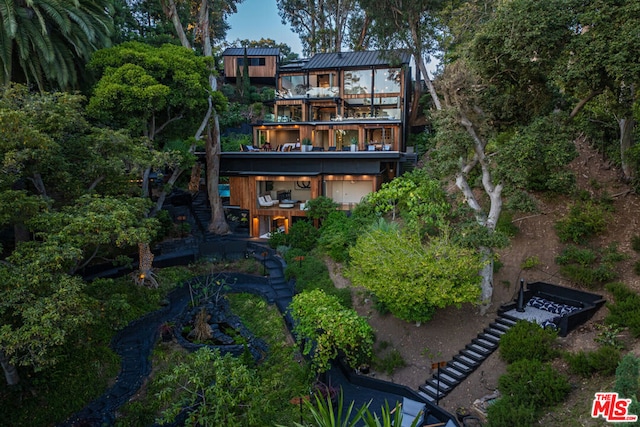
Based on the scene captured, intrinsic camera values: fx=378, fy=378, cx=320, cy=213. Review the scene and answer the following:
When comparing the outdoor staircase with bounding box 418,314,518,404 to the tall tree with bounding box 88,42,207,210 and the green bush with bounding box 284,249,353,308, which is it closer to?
the green bush with bounding box 284,249,353,308

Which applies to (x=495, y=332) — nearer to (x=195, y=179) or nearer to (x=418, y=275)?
(x=418, y=275)

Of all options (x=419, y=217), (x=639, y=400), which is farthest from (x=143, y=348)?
(x=639, y=400)

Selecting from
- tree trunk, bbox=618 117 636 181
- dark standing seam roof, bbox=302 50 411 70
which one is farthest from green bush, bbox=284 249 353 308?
dark standing seam roof, bbox=302 50 411 70

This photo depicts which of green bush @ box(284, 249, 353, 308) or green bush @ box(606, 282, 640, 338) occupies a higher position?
green bush @ box(606, 282, 640, 338)

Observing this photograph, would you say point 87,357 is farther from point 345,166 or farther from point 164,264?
point 345,166

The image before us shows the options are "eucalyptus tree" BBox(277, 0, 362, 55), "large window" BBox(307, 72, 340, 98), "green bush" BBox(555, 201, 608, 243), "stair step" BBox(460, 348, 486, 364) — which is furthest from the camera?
"eucalyptus tree" BBox(277, 0, 362, 55)

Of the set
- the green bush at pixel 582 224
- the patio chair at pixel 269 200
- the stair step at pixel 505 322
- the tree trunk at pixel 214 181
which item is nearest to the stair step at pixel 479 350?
the stair step at pixel 505 322

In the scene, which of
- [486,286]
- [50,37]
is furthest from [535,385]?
[50,37]
